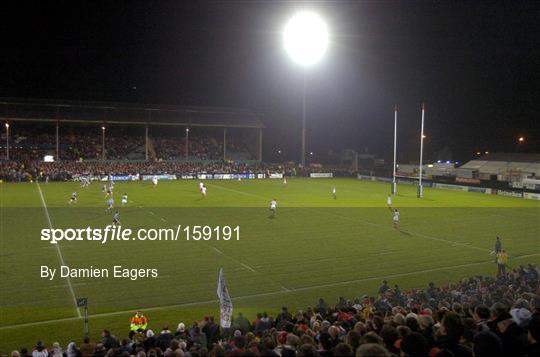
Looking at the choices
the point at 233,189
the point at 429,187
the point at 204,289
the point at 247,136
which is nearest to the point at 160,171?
the point at 233,189

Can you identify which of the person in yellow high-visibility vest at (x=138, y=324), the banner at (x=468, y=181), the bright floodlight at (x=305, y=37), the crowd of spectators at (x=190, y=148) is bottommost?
the person in yellow high-visibility vest at (x=138, y=324)

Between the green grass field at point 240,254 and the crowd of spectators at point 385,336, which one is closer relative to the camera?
the crowd of spectators at point 385,336

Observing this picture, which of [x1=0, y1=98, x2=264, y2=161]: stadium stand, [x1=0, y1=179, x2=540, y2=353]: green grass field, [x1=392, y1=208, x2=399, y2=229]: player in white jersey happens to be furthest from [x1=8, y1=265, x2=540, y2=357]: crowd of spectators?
[x1=0, y1=98, x2=264, y2=161]: stadium stand

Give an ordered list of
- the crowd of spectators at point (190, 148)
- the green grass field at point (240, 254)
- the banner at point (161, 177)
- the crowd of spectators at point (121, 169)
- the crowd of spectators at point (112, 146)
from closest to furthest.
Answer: the green grass field at point (240, 254) < the crowd of spectators at point (121, 169) < the banner at point (161, 177) < the crowd of spectators at point (112, 146) < the crowd of spectators at point (190, 148)

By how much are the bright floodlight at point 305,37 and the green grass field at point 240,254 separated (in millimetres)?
19003

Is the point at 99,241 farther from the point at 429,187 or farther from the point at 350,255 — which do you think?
the point at 429,187

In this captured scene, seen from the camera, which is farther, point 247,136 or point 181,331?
point 247,136

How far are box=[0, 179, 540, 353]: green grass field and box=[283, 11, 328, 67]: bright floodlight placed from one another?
19.0m

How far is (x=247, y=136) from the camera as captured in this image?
95.8 m

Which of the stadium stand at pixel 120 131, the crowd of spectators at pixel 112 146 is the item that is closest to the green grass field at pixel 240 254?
the stadium stand at pixel 120 131

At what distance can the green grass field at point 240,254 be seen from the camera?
52.2ft

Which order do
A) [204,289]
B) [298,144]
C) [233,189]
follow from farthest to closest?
[298,144], [233,189], [204,289]

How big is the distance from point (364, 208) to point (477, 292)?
27.6 meters

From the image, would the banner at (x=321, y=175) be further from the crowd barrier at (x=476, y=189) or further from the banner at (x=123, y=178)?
the banner at (x=123, y=178)
